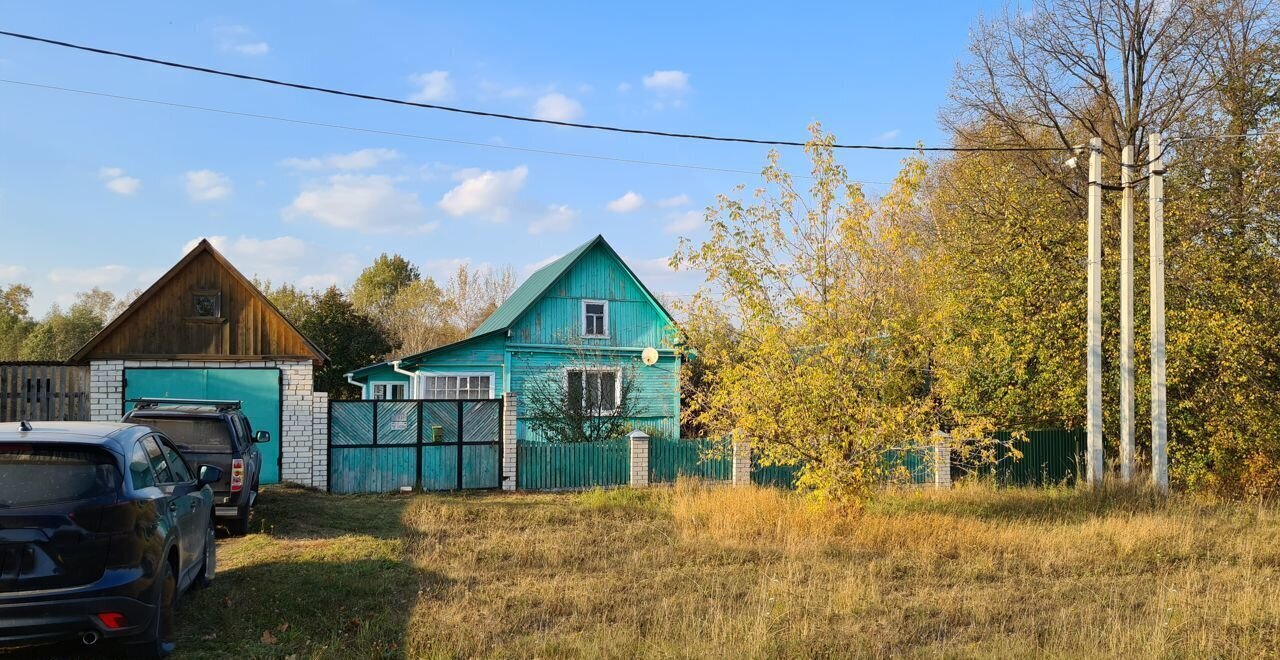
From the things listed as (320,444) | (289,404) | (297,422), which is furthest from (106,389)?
(320,444)

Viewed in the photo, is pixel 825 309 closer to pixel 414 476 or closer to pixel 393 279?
pixel 414 476

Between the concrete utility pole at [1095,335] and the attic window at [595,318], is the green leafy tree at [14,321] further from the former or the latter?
the concrete utility pole at [1095,335]

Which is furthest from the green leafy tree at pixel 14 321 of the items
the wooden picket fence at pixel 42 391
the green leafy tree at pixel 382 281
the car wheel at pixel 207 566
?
the car wheel at pixel 207 566

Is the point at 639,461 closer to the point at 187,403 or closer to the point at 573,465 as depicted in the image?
the point at 573,465

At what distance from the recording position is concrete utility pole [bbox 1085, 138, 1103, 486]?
13.5 m

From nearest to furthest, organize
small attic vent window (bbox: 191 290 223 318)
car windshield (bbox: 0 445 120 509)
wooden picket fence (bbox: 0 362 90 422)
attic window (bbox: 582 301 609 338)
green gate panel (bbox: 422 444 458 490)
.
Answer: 1. car windshield (bbox: 0 445 120 509)
2. wooden picket fence (bbox: 0 362 90 422)
3. small attic vent window (bbox: 191 290 223 318)
4. green gate panel (bbox: 422 444 458 490)
5. attic window (bbox: 582 301 609 338)

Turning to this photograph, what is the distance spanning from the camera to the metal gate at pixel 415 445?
15133mm

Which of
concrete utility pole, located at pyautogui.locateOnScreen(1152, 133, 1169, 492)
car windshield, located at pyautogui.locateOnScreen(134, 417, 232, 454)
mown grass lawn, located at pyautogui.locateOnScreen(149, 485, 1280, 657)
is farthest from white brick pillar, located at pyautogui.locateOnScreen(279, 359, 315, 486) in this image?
concrete utility pole, located at pyautogui.locateOnScreen(1152, 133, 1169, 492)

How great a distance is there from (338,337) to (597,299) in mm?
14040

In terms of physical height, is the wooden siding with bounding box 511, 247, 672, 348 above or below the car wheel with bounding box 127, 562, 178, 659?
above

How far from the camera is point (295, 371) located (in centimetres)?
1544

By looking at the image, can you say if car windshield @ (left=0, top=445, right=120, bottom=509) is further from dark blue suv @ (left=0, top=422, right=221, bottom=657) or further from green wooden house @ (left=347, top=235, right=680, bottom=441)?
green wooden house @ (left=347, top=235, right=680, bottom=441)

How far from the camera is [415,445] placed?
15.3 meters

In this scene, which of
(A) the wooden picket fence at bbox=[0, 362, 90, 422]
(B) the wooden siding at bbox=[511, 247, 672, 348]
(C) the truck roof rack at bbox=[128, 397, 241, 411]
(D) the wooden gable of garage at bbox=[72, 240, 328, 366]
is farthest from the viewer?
(B) the wooden siding at bbox=[511, 247, 672, 348]
